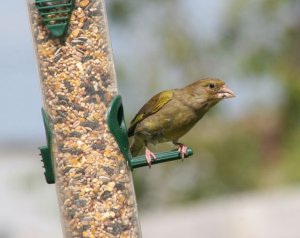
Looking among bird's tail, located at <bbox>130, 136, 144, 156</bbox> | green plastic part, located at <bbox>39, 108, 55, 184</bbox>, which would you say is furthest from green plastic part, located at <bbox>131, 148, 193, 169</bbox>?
bird's tail, located at <bbox>130, 136, 144, 156</bbox>

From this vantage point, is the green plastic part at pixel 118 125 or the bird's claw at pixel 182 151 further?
the bird's claw at pixel 182 151

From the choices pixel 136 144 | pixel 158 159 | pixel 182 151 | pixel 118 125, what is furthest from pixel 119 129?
pixel 136 144

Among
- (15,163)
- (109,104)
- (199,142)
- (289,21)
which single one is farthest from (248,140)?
(109,104)

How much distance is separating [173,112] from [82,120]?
171cm

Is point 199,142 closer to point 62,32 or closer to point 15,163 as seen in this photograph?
point 15,163

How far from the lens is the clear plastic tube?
7770 millimetres

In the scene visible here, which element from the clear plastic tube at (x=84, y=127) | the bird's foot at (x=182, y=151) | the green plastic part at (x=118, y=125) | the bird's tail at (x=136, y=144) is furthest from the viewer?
the bird's tail at (x=136, y=144)

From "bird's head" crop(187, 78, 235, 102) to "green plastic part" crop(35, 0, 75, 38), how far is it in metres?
1.91

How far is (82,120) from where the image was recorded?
7836mm

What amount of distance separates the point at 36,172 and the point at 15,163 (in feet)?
25.8

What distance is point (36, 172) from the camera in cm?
2075

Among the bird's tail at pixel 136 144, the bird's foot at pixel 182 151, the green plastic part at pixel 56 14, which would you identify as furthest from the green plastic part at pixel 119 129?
the bird's tail at pixel 136 144

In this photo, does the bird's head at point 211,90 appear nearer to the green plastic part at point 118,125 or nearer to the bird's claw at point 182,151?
the bird's claw at point 182,151

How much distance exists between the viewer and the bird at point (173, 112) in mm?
9242
